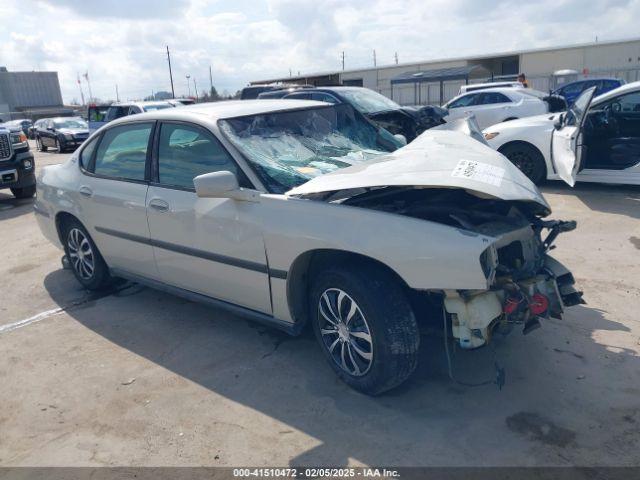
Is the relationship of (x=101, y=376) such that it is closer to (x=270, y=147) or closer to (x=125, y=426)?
(x=125, y=426)

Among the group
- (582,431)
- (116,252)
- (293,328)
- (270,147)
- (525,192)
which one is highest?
(270,147)

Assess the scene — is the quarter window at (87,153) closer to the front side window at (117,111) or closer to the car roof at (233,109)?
the car roof at (233,109)

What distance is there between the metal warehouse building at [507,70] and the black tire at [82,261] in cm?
2340

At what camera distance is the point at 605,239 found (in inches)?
226

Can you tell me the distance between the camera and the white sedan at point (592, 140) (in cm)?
723

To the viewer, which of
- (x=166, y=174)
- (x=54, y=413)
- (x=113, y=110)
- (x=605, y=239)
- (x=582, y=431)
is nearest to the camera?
(x=582, y=431)

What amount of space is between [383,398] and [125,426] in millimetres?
1525

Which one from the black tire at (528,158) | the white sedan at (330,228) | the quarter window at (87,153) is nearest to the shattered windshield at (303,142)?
the white sedan at (330,228)

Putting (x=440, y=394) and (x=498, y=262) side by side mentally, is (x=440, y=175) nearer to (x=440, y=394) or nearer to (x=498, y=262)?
(x=498, y=262)

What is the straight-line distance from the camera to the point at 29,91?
6481cm

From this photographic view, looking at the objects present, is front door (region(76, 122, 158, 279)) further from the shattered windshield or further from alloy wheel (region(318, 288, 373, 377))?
alloy wheel (region(318, 288, 373, 377))

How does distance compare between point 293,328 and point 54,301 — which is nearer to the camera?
point 293,328

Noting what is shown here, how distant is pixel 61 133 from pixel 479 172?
70.9 feet

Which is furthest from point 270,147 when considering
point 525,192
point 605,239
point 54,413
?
point 605,239
